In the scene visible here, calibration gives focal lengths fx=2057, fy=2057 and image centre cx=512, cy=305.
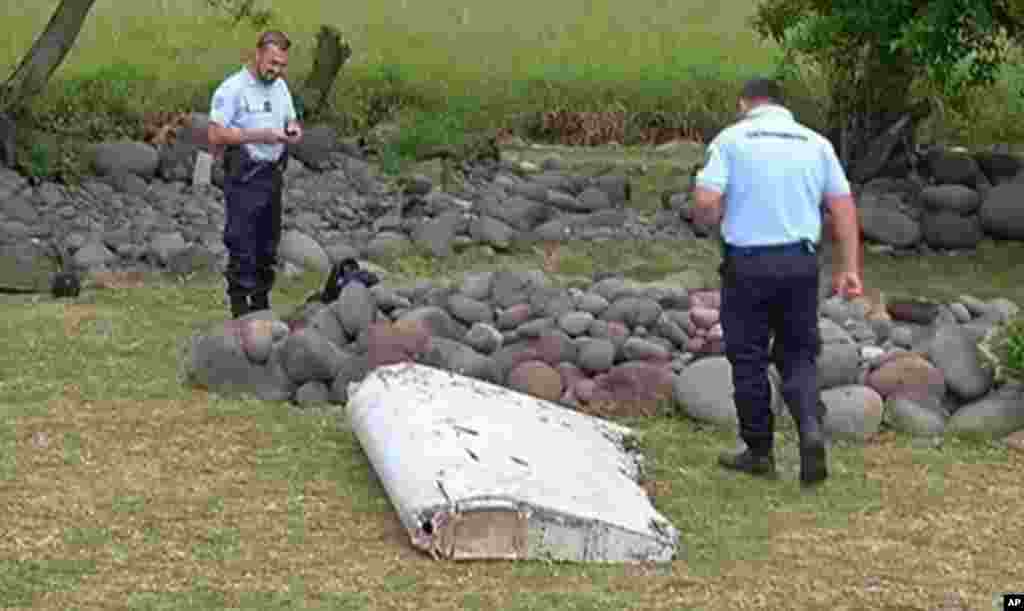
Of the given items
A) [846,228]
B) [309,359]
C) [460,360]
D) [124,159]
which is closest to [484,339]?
[460,360]

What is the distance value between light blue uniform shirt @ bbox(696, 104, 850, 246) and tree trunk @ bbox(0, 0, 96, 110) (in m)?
9.03

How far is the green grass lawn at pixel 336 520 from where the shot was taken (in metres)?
6.65

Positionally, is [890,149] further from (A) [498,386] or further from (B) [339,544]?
(B) [339,544]

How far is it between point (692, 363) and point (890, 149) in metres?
7.70

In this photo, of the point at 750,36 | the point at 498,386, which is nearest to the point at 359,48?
the point at 750,36

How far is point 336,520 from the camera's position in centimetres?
747

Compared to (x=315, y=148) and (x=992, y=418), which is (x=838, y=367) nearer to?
(x=992, y=418)

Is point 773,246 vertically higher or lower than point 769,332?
higher

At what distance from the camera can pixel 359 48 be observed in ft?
73.2

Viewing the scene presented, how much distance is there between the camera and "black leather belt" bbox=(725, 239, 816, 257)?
789 cm

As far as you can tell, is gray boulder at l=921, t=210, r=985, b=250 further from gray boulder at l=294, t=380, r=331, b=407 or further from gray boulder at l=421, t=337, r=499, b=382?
gray boulder at l=294, t=380, r=331, b=407

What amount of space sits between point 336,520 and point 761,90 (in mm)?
2369

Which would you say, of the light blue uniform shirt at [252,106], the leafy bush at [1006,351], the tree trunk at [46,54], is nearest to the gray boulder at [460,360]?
the light blue uniform shirt at [252,106]

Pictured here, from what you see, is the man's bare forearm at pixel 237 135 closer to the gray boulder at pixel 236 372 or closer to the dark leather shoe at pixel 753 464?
the gray boulder at pixel 236 372
